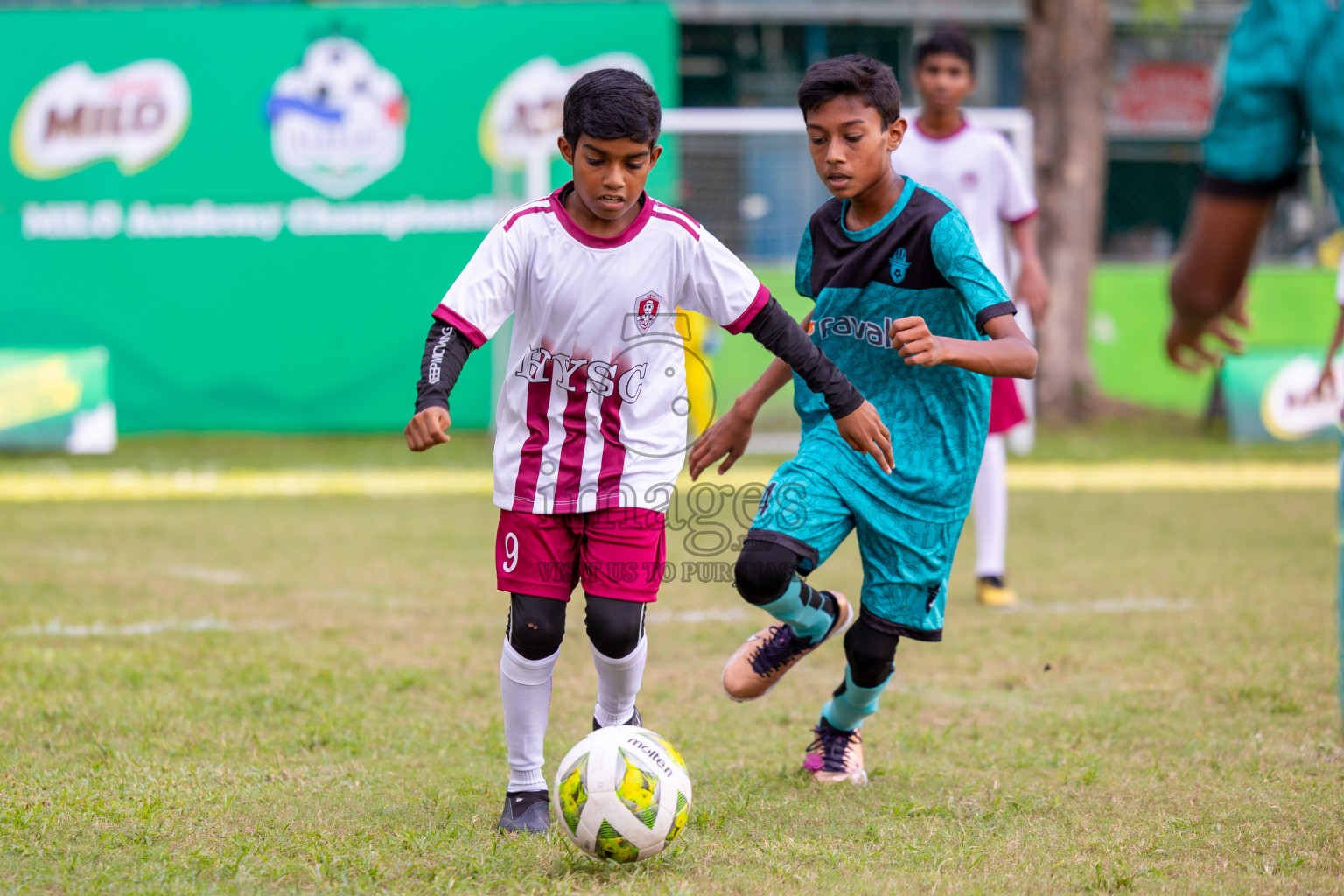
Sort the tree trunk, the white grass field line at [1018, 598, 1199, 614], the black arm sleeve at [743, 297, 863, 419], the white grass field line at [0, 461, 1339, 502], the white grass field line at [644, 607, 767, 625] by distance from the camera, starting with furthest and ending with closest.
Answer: the tree trunk < the white grass field line at [0, 461, 1339, 502] < the white grass field line at [1018, 598, 1199, 614] < the white grass field line at [644, 607, 767, 625] < the black arm sleeve at [743, 297, 863, 419]

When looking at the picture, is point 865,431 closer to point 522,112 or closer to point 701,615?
point 701,615

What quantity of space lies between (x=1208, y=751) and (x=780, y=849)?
4.95ft

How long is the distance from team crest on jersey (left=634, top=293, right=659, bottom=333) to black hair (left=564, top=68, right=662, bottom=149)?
359 mm

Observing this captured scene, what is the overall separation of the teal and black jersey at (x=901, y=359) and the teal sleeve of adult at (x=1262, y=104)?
4.20ft

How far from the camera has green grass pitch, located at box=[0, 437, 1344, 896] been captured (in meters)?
3.05

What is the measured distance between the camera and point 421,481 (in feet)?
33.6

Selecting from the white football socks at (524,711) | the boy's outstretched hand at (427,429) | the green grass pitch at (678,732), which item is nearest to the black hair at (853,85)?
the boy's outstretched hand at (427,429)

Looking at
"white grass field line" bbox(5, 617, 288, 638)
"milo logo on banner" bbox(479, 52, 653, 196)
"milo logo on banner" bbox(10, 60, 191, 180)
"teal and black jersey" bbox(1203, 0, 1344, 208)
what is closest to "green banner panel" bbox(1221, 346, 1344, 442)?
"milo logo on banner" bbox(479, 52, 653, 196)

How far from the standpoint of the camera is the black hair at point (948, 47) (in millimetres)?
5844

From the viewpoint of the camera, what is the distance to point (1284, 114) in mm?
2160

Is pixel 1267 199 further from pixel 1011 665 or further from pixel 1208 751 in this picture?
pixel 1011 665

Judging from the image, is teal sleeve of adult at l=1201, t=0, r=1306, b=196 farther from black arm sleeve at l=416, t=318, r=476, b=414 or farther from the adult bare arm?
black arm sleeve at l=416, t=318, r=476, b=414

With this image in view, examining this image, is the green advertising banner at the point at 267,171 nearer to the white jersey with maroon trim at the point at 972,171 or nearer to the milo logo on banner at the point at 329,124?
the milo logo on banner at the point at 329,124

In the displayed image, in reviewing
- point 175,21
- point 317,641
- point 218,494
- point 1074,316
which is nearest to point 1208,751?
point 317,641
